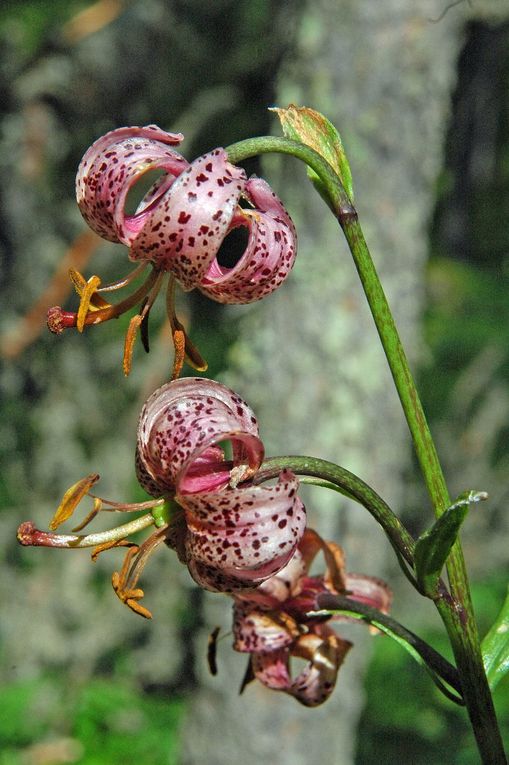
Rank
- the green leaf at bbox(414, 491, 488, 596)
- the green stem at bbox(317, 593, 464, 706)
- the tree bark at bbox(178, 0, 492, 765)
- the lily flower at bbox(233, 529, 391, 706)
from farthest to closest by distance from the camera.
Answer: the tree bark at bbox(178, 0, 492, 765) → the lily flower at bbox(233, 529, 391, 706) → the green stem at bbox(317, 593, 464, 706) → the green leaf at bbox(414, 491, 488, 596)

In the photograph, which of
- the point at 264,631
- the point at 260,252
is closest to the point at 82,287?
the point at 260,252

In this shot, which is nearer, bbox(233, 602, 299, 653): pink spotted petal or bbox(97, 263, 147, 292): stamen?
bbox(97, 263, 147, 292): stamen

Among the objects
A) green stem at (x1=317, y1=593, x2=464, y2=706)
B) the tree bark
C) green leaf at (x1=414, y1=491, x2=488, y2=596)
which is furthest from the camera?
the tree bark

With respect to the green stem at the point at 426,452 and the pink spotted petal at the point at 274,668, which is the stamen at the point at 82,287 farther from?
the pink spotted petal at the point at 274,668

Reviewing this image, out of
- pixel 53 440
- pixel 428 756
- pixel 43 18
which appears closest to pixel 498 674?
pixel 428 756

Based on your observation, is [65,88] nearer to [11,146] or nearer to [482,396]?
[11,146]

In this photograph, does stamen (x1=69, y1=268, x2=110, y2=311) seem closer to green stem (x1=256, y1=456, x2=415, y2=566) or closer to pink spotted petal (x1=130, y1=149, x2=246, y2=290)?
pink spotted petal (x1=130, y1=149, x2=246, y2=290)

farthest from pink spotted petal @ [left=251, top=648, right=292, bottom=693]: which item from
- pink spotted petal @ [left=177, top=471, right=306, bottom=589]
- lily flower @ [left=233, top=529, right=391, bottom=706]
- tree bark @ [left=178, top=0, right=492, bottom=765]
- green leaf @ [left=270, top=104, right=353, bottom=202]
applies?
tree bark @ [left=178, top=0, right=492, bottom=765]

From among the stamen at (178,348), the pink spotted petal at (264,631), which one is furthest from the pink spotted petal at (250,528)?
the pink spotted petal at (264,631)
